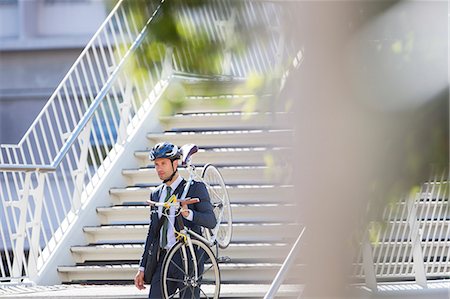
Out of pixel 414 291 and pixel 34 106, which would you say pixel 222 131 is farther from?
pixel 34 106

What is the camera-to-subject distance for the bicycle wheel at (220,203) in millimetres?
9789

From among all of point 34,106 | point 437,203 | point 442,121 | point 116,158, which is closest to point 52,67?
point 34,106

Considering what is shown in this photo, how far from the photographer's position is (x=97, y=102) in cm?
1074

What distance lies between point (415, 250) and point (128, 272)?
8.58 ft

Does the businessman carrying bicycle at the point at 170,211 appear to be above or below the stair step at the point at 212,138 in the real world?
below

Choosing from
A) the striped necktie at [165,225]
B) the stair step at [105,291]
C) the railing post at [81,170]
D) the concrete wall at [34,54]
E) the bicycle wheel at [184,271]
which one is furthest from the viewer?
the concrete wall at [34,54]

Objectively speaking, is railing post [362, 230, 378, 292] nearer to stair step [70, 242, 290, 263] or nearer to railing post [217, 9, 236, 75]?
stair step [70, 242, 290, 263]

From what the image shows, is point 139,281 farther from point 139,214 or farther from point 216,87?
point 216,87

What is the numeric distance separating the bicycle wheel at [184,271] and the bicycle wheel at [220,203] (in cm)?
60

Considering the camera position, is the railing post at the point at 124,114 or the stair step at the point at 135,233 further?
the railing post at the point at 124,114

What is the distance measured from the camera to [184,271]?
8.72 meters

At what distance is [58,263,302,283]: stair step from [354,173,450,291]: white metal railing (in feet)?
2.99

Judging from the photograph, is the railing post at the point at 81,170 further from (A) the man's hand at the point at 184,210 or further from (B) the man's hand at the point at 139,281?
(B) the man's hand at the point at 139,281

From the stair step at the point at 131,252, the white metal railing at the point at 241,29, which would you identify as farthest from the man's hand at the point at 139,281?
the white metal railing at the point at 241,29
